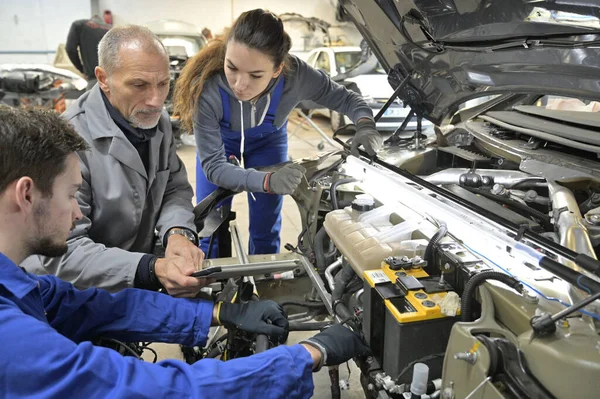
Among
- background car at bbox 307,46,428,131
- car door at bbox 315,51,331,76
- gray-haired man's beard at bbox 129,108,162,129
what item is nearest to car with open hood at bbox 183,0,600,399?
gray-haired man's beard at bbox 129,108,162,129

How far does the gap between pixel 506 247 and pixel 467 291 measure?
211 millimetres

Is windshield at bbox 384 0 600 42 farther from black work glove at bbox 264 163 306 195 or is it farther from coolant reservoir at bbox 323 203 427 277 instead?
black work glove at bbox 264 163 306 195

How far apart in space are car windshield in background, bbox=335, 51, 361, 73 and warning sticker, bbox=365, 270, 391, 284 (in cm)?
725

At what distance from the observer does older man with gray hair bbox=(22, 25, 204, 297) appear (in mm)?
1512

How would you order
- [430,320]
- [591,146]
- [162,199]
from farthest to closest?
[162,199] → [591,146] → [430,320]

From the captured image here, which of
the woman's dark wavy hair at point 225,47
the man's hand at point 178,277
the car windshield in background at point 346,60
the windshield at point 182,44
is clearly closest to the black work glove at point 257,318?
the man's hand at point 178,277

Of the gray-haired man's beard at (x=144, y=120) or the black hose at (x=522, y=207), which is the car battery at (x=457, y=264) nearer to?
the black hose at (x=522, y=207)

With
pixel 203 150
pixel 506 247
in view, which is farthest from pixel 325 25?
pixel 506 247

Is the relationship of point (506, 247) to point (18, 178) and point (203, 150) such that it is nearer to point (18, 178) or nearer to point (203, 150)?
point (18, 178)

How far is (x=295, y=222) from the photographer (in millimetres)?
4121

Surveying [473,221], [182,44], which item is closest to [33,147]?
A: [473,221]

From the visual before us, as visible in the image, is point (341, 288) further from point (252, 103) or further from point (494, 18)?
point (252, 103)

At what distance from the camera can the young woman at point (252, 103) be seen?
72.4 inches

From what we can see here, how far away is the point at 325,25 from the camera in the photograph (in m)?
12.1
